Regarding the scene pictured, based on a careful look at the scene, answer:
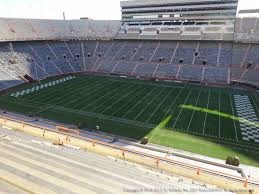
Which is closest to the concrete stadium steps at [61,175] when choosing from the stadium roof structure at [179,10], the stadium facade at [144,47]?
the stadium facade at [144,47]

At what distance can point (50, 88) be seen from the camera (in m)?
38.2

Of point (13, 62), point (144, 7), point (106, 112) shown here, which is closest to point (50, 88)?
point (13, 62)

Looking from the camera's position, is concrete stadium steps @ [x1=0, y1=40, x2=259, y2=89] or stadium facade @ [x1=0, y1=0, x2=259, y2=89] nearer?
concrete stadium steps @ [x1=0, y1=40, x2=259, y2=89]

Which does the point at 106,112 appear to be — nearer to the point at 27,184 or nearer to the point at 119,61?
the point at 27,184

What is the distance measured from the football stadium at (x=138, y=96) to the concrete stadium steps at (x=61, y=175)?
7 centimetres

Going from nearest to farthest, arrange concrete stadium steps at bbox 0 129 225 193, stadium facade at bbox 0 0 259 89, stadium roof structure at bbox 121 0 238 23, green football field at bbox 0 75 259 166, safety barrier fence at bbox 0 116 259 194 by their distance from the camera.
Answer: concrete stadium steps at bbox 0 129 225 193, safety barrier fence at bbox 0 116 259 194, green football field at bbox 0 75 259 166, stadium facade at bbox 0 0 259 89, stadium roof structure at bbox 121 0 238 23

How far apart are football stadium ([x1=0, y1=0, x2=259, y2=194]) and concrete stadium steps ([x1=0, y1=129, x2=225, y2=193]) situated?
0.07m

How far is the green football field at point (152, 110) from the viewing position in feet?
66.9

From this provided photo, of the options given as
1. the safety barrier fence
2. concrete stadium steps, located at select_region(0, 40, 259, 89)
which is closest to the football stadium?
the safety barrier fence

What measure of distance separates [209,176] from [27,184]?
8580 millimetres

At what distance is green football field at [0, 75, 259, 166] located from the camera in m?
20.4

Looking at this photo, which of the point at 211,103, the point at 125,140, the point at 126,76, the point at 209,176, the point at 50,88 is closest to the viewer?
the point at 209,176

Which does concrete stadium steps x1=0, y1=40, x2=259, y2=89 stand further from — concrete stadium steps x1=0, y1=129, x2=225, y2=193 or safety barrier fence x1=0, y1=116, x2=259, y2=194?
concrete stadium steps x1=0, y1=129, x2=225, y2=193

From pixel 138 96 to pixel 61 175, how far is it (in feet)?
83.8
